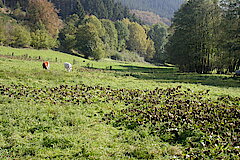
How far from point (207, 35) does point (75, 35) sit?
57040 mm

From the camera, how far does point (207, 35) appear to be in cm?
3925

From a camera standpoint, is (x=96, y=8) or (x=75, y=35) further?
(x=96, y=8)

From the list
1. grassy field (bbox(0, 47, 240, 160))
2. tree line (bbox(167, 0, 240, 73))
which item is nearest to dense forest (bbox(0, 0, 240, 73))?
tree line (bbox(167, 0, 240, 73))

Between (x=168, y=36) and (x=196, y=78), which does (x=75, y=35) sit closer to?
(x=168, y=36)

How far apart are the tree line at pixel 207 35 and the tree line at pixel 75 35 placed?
36707mm

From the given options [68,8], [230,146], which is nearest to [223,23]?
[230,146]

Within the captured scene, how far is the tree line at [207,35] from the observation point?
33.1m

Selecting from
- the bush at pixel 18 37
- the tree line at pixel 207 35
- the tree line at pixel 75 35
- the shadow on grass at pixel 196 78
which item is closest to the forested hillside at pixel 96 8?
the tree line at pixel 75 35

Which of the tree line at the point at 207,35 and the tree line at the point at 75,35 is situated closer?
the tree line at the point at 207,35

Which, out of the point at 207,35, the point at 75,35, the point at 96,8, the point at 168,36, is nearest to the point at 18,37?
the point at 75,35

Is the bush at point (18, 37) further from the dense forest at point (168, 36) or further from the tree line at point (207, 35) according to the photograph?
the tree line at point (207, 35)

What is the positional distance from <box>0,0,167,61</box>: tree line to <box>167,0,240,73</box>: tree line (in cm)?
3671

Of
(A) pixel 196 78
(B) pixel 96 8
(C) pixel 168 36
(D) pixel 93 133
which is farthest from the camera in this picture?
(B) pixel 96 8

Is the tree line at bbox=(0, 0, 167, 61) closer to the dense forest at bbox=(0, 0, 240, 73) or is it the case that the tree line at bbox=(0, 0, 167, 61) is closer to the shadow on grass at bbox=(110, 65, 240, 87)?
the dense forest at bbox=(0, 0, 240, 73)
